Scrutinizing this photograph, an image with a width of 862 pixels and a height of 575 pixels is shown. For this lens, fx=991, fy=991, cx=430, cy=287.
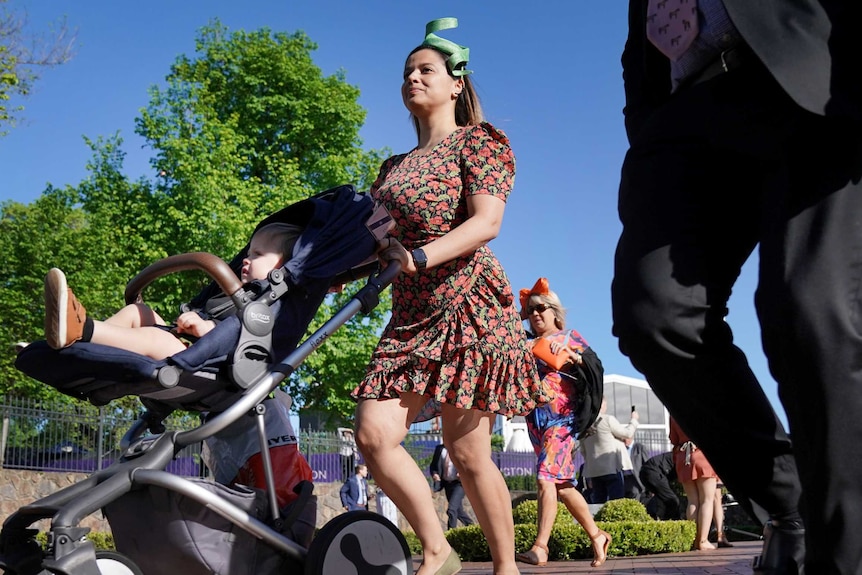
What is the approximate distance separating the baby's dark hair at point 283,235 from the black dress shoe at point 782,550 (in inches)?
90.4

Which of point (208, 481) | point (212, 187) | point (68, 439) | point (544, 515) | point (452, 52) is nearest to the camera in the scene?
point (208, 481)

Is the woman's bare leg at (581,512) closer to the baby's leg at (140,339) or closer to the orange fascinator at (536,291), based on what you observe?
the orange fascinator at (536,291)

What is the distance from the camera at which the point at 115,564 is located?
3055 mm

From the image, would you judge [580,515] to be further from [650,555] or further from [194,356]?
[194,356]

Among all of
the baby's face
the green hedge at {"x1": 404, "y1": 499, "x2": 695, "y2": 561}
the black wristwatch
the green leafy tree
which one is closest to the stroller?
the baby's face

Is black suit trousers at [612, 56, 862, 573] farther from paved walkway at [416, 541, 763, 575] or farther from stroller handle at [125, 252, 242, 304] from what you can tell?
paved walkway at [416, 541, 763, 575]

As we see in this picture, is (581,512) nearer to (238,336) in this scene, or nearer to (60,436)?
(238,336)

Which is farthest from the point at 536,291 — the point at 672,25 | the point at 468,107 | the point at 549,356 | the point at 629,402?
the point at 629,402

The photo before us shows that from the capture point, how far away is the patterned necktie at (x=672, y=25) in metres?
2.26

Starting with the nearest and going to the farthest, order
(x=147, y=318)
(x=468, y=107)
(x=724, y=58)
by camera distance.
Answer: (x=724, y=58), (x=147, y=318), (x=468, y=107)

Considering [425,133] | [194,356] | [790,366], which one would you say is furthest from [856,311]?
[425,133]

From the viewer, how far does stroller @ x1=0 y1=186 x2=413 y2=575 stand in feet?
10.3

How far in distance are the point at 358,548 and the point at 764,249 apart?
210cm

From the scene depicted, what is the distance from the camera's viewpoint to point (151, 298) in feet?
92.2
